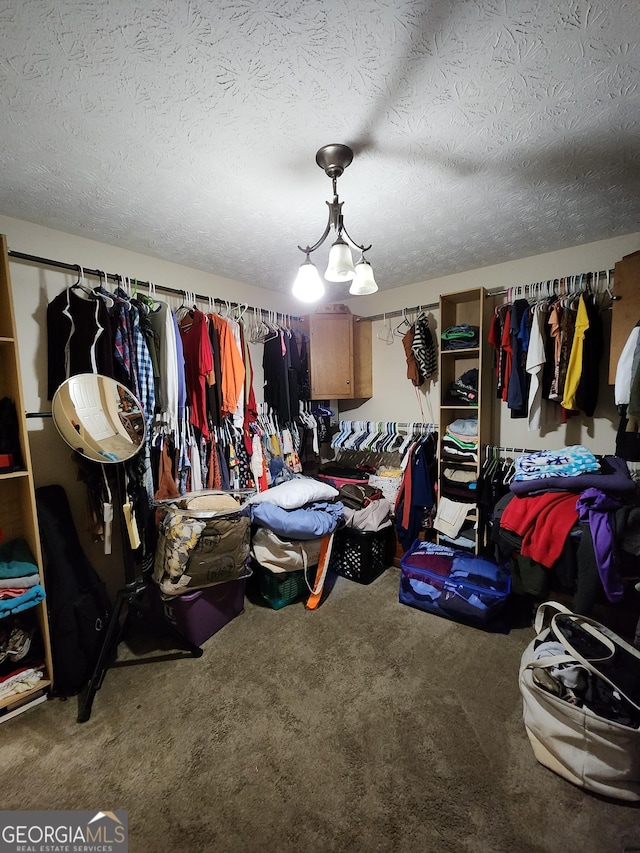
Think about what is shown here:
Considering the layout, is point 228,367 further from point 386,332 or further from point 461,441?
point 461,441

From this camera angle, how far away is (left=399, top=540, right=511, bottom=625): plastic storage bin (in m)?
2.12

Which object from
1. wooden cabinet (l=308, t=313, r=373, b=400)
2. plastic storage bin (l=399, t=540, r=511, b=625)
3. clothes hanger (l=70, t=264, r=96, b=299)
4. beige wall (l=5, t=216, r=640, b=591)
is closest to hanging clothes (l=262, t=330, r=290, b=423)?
beige wall (l=5, t=216, r=640, b=591)

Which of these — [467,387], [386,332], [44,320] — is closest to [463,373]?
[467,387]

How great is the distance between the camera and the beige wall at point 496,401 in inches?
94.3

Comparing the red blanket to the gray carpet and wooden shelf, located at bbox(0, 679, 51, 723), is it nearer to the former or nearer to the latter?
the gray carpet

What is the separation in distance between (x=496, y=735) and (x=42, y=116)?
118 inches

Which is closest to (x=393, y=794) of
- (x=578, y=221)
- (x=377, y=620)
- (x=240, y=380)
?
(x=377, y=620)

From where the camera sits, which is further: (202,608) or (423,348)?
(423,348)

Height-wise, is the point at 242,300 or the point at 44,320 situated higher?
the point at 242,300

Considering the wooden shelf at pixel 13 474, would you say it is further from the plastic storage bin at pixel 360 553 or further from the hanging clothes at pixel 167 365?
the plastic storage bin at pixel 360 553

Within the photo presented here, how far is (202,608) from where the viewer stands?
207cm

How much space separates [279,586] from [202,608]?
1.74ft

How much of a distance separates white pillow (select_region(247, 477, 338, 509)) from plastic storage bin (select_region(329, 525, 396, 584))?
35 cm

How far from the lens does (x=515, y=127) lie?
4.27 ft
